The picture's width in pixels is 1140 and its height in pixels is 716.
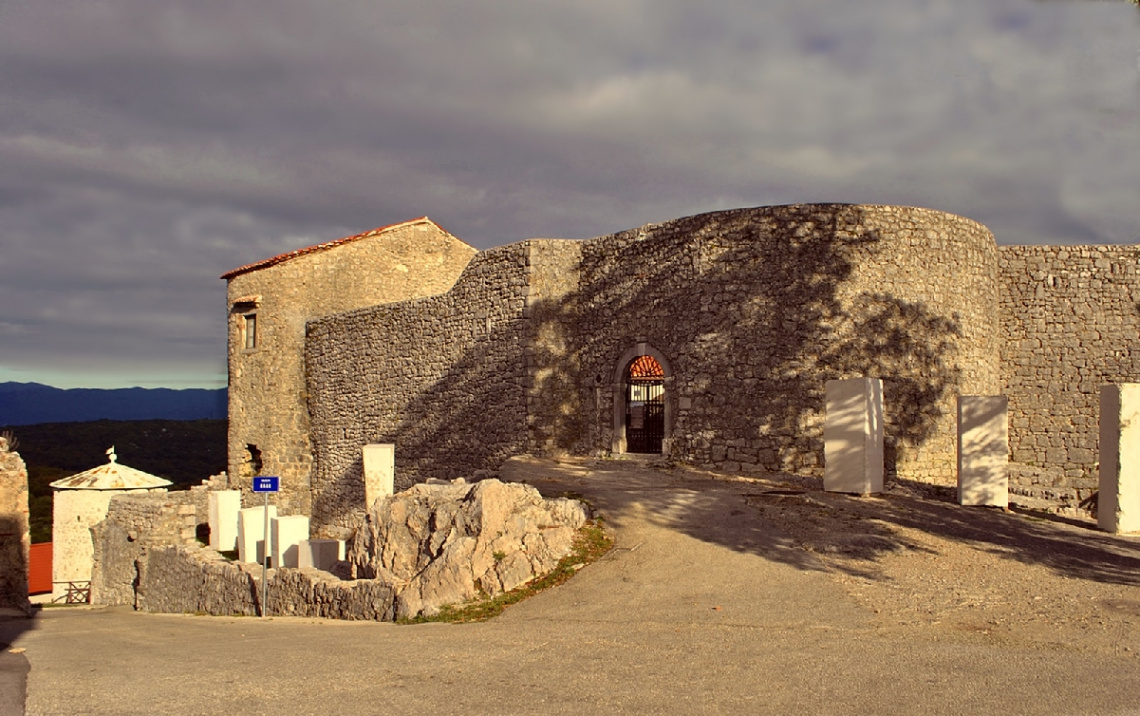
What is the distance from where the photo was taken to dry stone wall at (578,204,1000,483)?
14.7 m

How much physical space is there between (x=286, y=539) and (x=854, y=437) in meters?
9.50

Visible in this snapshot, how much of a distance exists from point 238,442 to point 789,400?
15.8 m

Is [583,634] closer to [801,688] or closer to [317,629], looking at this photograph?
[801,688]

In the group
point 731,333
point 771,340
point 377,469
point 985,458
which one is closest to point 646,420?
point 731,333

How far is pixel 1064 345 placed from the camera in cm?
1678

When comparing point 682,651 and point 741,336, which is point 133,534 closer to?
point 741,336

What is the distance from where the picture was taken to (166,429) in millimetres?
68875

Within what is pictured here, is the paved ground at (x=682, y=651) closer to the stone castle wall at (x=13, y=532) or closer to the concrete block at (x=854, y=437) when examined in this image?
the concrete block at (x=854, y=437)

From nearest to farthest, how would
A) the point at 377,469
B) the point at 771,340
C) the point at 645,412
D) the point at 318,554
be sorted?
1. the point at 318,554
2. the point at 377,469
3. the point at 771,340
4. the point at 645,412

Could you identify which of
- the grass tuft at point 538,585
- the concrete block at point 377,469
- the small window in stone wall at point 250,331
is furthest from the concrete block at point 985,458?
the small window in stone wall at point 250,331

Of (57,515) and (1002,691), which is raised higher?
(1002,691)

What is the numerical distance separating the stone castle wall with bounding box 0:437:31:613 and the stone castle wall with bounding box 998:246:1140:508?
57.3 feet

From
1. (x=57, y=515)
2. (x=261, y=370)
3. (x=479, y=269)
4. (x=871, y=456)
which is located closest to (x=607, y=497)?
(x=871, y=456)

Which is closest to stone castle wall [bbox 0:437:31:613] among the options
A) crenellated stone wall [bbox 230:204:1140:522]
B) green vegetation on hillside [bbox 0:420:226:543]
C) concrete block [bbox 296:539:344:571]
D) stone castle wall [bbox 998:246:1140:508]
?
concrete block [bbox 296:539:344:571]
